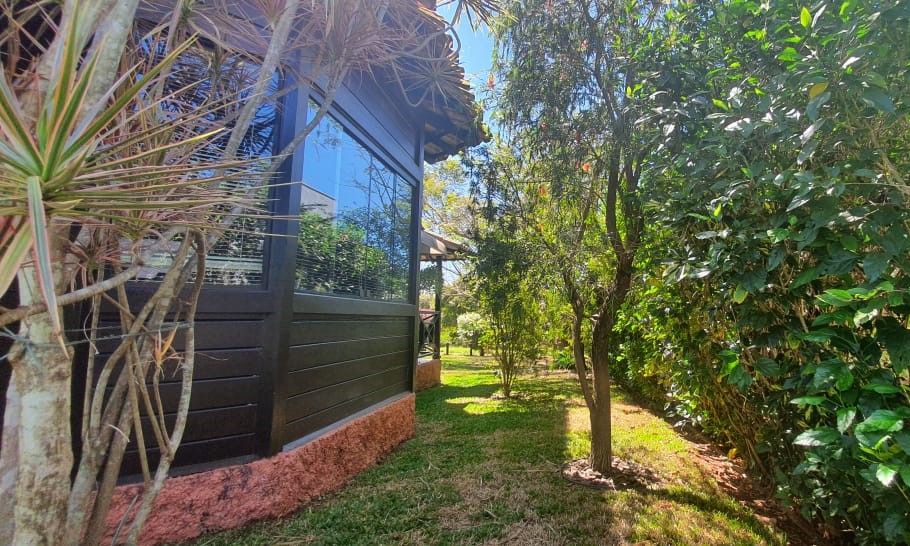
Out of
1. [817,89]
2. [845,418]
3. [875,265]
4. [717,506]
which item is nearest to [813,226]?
[875,265]

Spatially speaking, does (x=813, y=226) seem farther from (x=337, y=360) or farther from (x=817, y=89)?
(x=337, y=360)

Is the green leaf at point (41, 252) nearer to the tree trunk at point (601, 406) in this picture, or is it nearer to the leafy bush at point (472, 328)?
the tree trunk at point (601, 406)

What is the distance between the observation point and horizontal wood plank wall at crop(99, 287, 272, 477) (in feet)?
8.20

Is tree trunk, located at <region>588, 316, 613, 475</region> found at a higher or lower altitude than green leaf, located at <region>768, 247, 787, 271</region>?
lower

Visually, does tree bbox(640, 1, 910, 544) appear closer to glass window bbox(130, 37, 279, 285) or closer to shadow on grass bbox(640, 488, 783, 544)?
shadow on grass bbox(640, 488, 783, 544)

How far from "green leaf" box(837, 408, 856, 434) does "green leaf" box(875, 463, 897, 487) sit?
116mm

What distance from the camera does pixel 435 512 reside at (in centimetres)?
294

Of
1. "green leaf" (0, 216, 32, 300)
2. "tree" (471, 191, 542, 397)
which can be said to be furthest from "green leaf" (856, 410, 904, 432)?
"tree" (471, 191, 542, 397)

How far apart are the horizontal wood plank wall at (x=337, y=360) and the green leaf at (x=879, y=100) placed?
3.14 m

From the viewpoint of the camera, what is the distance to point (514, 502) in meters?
3.12

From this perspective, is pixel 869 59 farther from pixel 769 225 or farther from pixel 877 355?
pixel 877 355

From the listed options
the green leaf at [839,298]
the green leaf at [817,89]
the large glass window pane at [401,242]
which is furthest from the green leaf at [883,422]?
the large glass window pane at [401,242]

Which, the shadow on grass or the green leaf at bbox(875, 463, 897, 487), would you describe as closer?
the green leaf at bbox(875, 463, 897, 487)

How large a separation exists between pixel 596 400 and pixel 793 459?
4.83 feet
